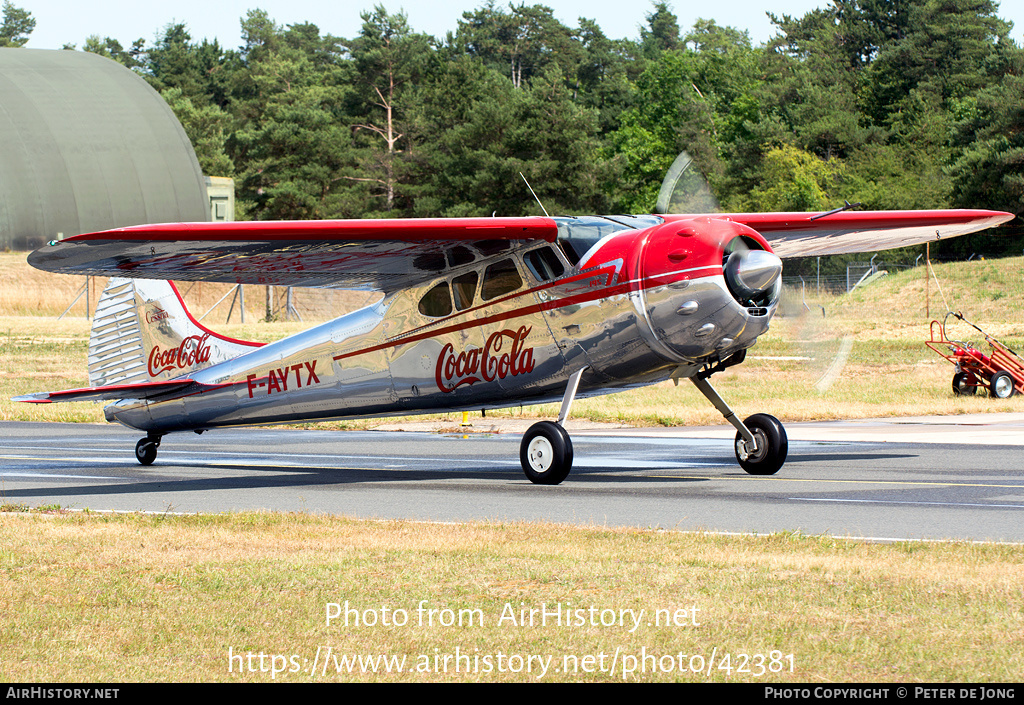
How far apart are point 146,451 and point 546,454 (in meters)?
6.09

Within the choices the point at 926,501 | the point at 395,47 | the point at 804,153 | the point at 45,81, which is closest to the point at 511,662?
the point at 926,501

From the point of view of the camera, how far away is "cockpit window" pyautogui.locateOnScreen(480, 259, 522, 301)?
43.2 feet

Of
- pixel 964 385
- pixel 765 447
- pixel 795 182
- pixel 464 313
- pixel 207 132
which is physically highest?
pixel 207 132

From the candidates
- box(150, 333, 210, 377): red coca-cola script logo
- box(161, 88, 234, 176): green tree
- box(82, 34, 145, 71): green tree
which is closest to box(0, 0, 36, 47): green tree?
box(82, 34, 145, 71): green tree

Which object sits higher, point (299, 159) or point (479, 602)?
point (299, 159)

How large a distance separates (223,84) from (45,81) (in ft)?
166

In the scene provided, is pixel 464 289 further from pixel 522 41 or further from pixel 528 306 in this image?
pixel 522 41

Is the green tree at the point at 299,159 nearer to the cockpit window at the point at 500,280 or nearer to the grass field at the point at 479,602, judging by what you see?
the cockpit window at the point at 500,280

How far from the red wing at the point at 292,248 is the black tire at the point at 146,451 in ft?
9.28

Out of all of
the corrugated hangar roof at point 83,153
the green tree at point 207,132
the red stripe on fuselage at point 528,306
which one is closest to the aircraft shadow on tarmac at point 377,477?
the red stripe on fuselage at point 528,306

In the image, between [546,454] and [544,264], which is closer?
[546,454]

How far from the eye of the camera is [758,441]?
1358cm

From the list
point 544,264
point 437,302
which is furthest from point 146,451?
point 544,264

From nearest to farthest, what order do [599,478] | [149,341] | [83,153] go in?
1. [599,478]
2. [149,341]
3. [83,153]
